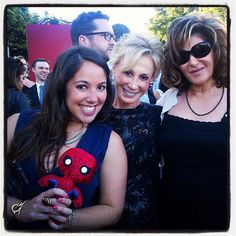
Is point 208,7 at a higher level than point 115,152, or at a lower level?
higher

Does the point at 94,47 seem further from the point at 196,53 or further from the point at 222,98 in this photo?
the point at 222,98

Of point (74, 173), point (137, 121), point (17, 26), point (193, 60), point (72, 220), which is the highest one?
point (17, 26)

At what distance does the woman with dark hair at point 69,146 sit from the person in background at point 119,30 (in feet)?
0.68

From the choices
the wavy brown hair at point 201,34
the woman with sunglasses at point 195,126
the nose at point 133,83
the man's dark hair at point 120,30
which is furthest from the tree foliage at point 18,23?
the woman with sunglasses at point 195,126

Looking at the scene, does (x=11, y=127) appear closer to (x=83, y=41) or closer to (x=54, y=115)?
(x=54, y=115)

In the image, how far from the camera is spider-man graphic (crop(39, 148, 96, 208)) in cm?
391

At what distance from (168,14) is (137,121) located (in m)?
0.83

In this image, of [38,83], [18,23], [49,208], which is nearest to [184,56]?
[38,83]

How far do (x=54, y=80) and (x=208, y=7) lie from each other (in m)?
1.27

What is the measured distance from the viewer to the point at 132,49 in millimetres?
3936

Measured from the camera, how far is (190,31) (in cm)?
395

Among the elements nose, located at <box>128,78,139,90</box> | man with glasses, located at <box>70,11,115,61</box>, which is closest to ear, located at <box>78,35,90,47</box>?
man with glasses, located at <box>70,11,115,61</box>

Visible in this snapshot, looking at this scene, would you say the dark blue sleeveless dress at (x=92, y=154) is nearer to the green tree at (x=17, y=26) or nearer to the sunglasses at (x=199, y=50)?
the green tree at (x=17, y=26)

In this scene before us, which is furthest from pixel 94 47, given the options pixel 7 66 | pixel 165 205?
pixel 165 205
